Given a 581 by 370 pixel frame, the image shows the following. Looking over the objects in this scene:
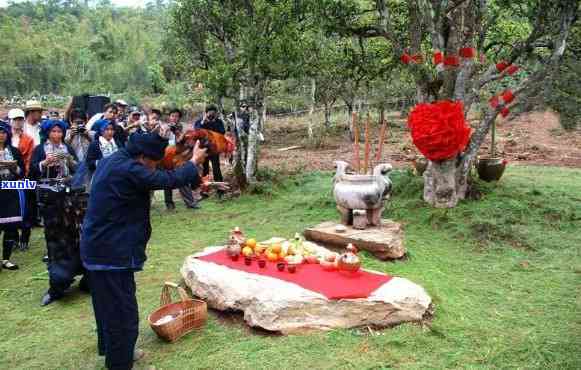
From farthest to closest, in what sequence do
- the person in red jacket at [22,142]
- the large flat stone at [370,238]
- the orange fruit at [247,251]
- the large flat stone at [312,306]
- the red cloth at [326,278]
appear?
the person in red jacket at [22,142], the large flat stone at [370,238], the orange fruit at [247,251], the red cloth at [326,278], the large flat stone at [312,306]

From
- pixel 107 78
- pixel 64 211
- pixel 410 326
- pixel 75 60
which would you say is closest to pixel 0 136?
pixel 64 211

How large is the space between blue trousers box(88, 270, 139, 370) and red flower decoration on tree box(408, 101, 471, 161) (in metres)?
4.99

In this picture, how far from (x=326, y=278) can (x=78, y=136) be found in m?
4.03

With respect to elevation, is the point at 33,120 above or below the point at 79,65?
below

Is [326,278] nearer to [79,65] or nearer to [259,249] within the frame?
[259,249]

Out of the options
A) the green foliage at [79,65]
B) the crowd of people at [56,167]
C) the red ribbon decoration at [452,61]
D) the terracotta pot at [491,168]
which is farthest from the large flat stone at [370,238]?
the green foliage at [79,65]

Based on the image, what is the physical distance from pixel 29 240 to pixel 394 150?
10.8m

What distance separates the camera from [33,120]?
717cm

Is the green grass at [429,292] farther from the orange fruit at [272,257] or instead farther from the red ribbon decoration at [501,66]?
the red ribbon decoration at [501,66]

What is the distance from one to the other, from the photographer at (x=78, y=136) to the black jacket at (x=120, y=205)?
137 inches

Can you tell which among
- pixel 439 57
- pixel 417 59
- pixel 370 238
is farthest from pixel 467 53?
pixel 370 238

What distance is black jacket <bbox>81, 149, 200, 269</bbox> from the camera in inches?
131

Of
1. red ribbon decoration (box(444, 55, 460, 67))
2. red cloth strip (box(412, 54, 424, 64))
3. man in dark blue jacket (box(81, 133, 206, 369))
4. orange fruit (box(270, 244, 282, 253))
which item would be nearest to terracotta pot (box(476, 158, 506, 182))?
red ribbon decoration (box(444, 55, 460, 67))

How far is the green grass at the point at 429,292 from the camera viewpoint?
3.79 meters
